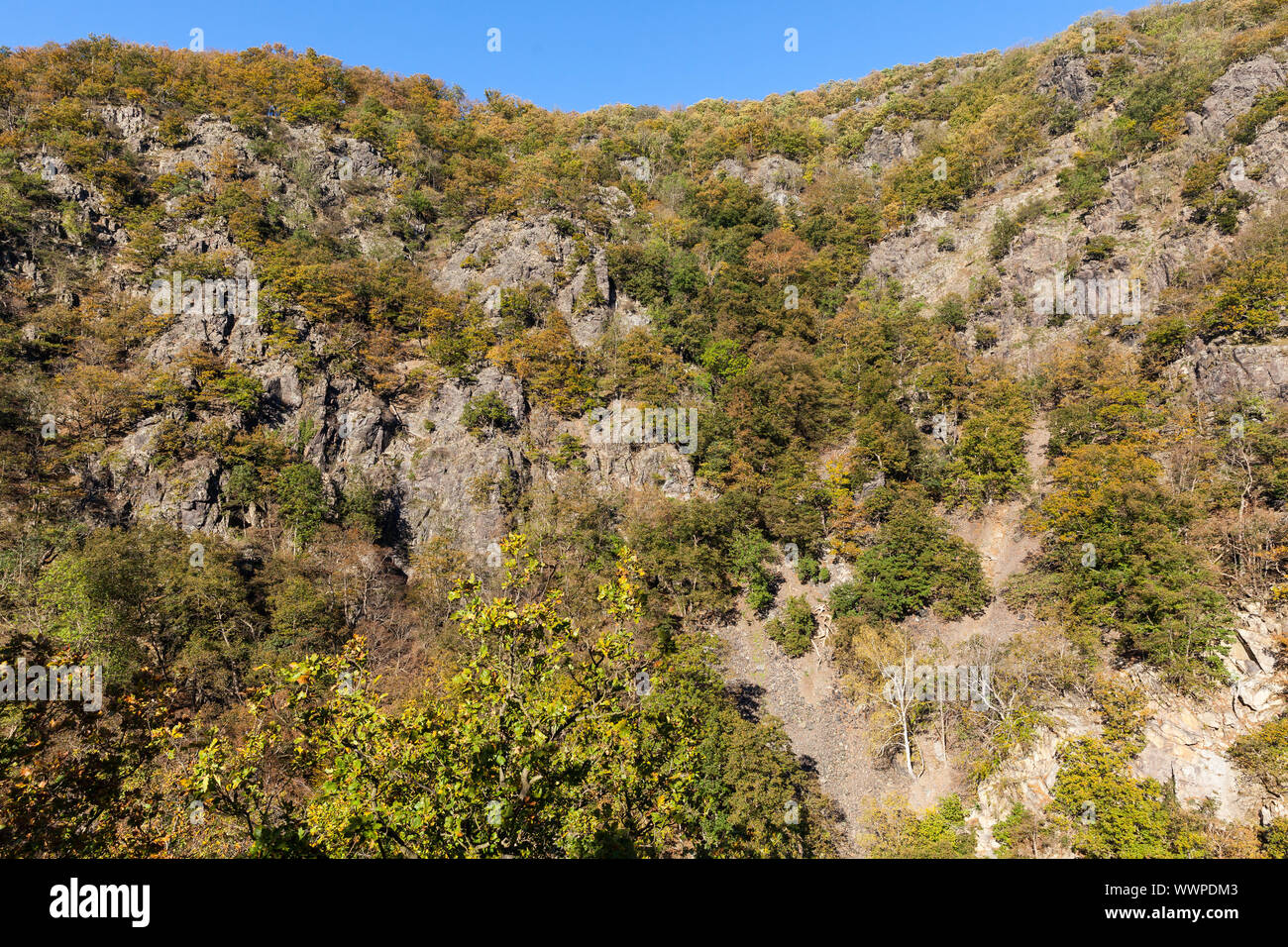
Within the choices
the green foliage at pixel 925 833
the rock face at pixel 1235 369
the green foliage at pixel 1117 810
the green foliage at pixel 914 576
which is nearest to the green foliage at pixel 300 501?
the green foliage at pixel 914 576

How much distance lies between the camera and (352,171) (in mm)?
52250

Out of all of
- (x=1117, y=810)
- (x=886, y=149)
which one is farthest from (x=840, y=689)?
(x=886, y=149)

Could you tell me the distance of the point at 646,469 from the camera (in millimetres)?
38656

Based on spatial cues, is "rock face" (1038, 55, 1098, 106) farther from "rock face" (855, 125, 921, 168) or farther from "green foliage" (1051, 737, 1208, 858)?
"green foliage" (1051, 737, 1208, 858)

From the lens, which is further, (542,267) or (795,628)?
(542,267)

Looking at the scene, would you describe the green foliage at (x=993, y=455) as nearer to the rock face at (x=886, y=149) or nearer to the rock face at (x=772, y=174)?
the rock face at (x=772, y=174)

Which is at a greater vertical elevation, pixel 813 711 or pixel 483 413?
pixel 483 413

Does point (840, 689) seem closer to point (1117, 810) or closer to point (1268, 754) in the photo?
point (1117, 810)

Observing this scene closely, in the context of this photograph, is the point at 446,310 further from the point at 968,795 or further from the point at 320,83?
the point at 968,795

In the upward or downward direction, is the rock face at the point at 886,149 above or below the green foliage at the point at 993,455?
above

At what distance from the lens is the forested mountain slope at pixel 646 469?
718cm

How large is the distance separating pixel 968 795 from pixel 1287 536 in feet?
52.4

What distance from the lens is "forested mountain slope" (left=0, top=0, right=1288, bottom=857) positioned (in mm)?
7184
